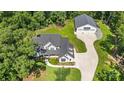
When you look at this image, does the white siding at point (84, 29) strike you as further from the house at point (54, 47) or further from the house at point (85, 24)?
the house at point (54, 47)

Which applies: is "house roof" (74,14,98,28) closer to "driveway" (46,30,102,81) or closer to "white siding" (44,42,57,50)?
"driveway" (46,30,102,81)

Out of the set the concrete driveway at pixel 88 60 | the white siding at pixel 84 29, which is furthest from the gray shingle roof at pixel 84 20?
the concrete driveway at pixel 88 60

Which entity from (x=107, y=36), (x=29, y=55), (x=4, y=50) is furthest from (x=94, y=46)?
(x=4, y=50)

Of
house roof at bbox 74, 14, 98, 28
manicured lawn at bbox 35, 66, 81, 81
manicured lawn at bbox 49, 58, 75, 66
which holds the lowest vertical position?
manicured lawn at bbox 35, 66, 81, 81

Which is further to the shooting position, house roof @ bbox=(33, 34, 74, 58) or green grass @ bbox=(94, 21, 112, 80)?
house roof @ bbox=(33, 34, 74, 58)

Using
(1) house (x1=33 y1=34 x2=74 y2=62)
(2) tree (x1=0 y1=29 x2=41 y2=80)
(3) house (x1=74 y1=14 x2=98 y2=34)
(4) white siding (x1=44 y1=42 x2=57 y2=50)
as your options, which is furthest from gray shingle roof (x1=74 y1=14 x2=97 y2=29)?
(2) tree (x1=0 y1=29 x2=41 y2=80)
